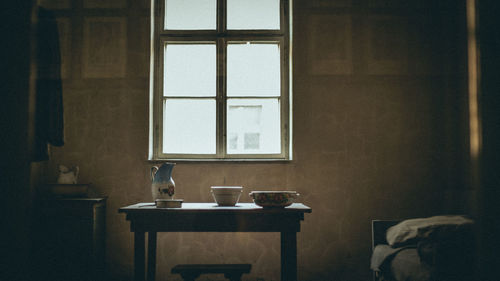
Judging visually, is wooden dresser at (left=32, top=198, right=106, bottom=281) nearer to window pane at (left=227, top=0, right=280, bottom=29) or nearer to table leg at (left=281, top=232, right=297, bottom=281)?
table leg at (left=281, top=232, right=297, bottom=281)

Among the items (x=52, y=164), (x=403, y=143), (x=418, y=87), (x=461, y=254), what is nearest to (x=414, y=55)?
(x=418, y=87)

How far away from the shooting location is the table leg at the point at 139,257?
8.11 ft

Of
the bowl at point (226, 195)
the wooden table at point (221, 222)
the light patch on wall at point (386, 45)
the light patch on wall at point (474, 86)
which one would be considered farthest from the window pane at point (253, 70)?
the light patch on wall at point (474, 86)

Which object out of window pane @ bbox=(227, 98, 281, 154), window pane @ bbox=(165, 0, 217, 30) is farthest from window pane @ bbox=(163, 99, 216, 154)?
window pane @ bbox=(165, 0, 217, 30)

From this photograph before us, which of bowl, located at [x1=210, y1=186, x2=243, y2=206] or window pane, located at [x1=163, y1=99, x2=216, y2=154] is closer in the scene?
bowl, located at [x1=210, y1=186, x2=243, y2=206]

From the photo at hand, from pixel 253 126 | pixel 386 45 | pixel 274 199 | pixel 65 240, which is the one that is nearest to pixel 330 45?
pixel 386 45

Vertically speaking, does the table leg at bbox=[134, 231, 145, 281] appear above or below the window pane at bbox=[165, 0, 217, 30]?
below

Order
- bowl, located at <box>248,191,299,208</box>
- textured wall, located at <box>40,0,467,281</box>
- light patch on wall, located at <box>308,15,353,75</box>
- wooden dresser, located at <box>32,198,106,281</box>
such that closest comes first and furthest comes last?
bowl, located at <box>248,191,299,208</box> < wooden dresser, located at <box>32,198,106,281</box> < textured wall, located at <box>40,0,467,281</box> < light patch on wall, located at <box>308,15,353,75</box>

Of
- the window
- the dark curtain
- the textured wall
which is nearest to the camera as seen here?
the dark curtain

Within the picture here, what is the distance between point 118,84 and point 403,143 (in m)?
A: 2.70

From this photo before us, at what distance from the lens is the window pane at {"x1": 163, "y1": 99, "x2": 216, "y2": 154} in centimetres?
385

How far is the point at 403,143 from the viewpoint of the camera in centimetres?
370

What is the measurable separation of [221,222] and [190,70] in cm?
189

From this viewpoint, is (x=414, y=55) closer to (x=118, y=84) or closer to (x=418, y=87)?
(x=418, y=87)
